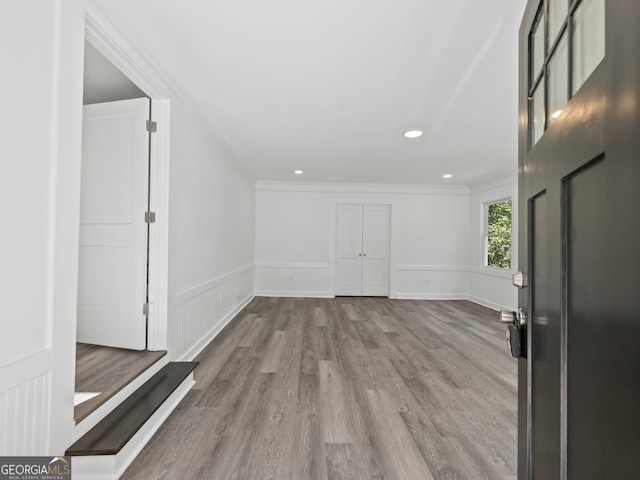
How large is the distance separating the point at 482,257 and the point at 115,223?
18.9 ft

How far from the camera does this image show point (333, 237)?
6.12 meters

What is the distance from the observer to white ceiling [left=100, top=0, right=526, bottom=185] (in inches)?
61.2

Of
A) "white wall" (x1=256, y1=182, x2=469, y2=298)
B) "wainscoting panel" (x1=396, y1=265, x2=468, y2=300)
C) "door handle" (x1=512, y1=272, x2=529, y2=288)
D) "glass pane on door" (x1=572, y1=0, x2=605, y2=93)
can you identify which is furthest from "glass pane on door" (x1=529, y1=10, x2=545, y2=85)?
"wainscoting panel" (x1=396, y1=265, x2=468, y2=300)

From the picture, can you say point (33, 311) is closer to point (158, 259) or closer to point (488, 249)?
point (158, 259)

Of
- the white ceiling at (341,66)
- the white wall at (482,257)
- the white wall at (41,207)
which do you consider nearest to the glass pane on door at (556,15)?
the white ceiling at (341,66)

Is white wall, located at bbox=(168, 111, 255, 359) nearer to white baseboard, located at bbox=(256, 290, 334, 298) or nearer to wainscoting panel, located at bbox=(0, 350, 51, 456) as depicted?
wainscoting panel, located at bbox=(0, 350, 51, 456)

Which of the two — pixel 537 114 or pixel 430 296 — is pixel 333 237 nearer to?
pixel 430 296

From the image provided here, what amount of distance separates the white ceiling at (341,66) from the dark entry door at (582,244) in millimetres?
886

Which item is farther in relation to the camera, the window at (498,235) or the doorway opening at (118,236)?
the window at (498,235)

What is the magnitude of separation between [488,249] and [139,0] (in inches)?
235

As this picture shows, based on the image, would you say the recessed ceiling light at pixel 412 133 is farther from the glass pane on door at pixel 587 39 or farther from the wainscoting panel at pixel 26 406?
the wainscoting panel at pixel 26 406

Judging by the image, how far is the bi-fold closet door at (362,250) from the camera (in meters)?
6.25

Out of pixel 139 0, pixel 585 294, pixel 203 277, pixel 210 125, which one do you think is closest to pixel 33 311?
pixel 139 0

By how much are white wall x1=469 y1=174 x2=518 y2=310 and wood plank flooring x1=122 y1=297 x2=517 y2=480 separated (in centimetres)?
172
